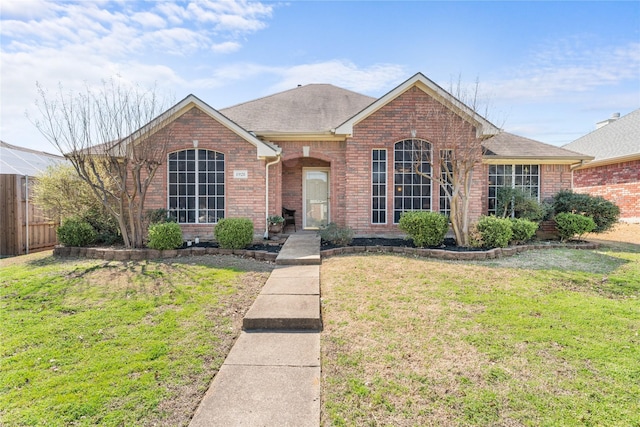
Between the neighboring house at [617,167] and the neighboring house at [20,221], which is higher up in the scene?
the neighboring house at [617,167]

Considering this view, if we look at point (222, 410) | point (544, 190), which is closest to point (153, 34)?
point (222, 410)

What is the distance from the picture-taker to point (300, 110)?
13258 millimetres

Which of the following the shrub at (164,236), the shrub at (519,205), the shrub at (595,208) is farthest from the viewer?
the shrub at (519,205)

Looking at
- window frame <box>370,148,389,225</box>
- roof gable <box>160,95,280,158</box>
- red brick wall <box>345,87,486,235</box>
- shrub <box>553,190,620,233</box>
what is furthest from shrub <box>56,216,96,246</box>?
shrub <box>553,190,620,233</box>

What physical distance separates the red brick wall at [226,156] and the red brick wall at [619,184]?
711 inches

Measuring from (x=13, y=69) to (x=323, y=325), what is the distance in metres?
9.97

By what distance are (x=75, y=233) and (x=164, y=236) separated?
283cm

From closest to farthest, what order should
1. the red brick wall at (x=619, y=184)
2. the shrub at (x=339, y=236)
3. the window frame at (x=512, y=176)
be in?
the shrub at (x=339, y=236) → the window frame at (x=512, y=176) → the red brick wall at (x=619, y=184)

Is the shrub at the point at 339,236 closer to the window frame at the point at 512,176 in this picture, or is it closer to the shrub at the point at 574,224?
the window frame at the point at 512,176

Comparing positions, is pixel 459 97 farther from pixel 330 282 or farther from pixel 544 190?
pixel 330 282

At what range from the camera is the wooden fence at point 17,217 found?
32.1 feet

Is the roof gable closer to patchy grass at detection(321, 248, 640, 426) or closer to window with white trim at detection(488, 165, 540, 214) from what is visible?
patchy grass at detection(321, 248, 640, 426)

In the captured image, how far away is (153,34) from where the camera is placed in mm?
8883

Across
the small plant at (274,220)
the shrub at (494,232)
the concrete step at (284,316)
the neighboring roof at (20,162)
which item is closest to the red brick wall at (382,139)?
the shrub at (494,232)
